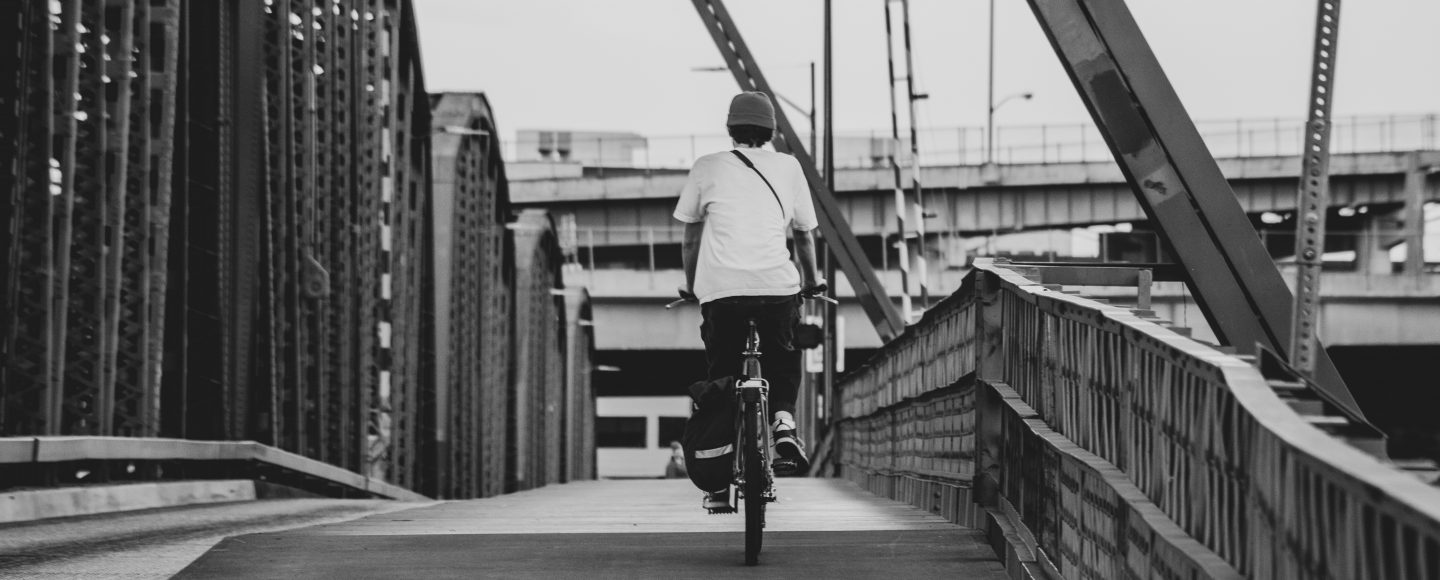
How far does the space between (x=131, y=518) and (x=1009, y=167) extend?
42.5m

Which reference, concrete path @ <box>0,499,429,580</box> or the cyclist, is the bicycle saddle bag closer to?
the cyclist

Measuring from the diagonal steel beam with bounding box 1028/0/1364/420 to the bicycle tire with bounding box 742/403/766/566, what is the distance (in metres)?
1.58

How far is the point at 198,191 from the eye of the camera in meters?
12.6

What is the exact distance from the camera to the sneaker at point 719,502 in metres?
6.88

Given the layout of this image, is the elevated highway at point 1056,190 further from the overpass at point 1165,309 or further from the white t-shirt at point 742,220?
the white t-shirt at point 742,220

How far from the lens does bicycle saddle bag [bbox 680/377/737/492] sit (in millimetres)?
6852

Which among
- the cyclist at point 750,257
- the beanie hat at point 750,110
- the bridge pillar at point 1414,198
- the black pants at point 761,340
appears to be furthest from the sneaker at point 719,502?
the bridge pillar at point 1414,198

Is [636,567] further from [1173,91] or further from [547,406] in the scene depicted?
[547,406]

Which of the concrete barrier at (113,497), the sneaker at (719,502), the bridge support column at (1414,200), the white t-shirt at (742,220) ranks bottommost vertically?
the concrete barrier at (113,497)

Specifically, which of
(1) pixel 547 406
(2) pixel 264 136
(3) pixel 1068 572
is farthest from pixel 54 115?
(1) pixel 547 406

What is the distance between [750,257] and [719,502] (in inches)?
33.9

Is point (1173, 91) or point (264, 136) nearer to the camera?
point (1173, 91)

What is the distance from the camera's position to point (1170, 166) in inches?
278

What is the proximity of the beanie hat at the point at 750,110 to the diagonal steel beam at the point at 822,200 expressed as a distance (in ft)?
38.5
